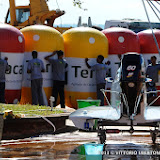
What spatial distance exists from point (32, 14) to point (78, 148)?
19966 millimetres

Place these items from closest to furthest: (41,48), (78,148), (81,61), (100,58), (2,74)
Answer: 1. (78,148)
2. (2,74)
3. (41,48)
4. (100,58)
5. (81,61)

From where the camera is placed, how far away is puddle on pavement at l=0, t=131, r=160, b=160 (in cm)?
739

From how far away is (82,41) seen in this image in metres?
14.5

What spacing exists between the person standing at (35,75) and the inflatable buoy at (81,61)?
4.35ft

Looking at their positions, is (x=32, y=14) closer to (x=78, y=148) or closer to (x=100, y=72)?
(x=100, y=72)

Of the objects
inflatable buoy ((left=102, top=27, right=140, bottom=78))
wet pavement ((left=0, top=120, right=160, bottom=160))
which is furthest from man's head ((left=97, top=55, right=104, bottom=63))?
wet pavement ((left=0, top=120, right=160, bottom=160))

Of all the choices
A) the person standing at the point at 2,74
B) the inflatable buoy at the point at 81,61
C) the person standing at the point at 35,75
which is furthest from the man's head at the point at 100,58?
the person standing at the point at 2,74

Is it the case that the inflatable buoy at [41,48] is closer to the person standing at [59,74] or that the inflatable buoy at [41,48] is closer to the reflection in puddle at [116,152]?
the person standing at [59,74]

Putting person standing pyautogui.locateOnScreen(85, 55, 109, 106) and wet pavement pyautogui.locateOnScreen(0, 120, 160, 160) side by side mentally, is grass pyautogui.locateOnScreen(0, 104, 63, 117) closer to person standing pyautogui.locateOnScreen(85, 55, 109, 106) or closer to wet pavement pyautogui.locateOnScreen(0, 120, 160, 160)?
wet pavement pyautogui.locateOnScreen(0, 120, 160, 160)

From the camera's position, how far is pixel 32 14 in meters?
27.5

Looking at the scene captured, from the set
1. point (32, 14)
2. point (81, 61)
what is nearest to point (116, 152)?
point (81, 61)

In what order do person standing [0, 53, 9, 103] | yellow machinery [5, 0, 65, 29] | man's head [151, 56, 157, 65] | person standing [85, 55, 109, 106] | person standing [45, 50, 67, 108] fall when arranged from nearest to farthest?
person standing [0, 53, 9, 103] < person standing [45, 50, 67, 108] < person standing [85, 55, 109, 106] < man's head [151, 56, 157, 65] < yellow machinery [5, 0, 65, 29]

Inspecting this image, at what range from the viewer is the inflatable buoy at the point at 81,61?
14344 millimetres

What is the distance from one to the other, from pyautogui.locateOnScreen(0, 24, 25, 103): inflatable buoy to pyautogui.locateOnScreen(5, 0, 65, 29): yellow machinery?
45.7ft
